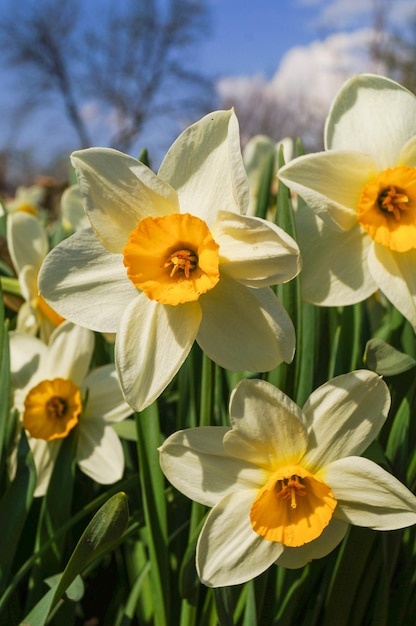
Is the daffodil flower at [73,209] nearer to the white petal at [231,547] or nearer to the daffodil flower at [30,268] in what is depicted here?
the daffodil flower at [30,268]

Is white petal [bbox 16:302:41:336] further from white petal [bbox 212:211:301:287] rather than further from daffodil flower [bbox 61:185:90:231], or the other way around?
white petal [bbox 212:211:301:287]

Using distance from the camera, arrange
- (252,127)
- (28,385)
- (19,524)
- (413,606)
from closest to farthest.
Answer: (19,524)
(413,606)
(28,385)
(252,127)

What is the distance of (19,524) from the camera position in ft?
3.34

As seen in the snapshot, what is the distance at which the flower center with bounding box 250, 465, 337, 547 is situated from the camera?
0.82 meters

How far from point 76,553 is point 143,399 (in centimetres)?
21

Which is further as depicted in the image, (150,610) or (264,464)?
(150,610)

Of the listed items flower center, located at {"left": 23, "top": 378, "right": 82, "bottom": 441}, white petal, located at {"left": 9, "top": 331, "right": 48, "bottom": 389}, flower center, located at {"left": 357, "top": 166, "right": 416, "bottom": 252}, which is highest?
flower center, located at {"left": 357, "top": 166, "right": 416, "bottom": 252}

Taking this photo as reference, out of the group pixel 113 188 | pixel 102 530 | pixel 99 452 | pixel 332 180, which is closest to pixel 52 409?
pixel 99 452

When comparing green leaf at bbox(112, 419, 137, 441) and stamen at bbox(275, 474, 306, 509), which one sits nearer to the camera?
stamen at bbox(275, 474, 306, 509)

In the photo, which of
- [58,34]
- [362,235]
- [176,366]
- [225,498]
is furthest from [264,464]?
[58,34]

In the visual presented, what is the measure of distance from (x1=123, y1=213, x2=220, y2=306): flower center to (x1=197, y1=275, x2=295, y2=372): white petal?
0.04 m

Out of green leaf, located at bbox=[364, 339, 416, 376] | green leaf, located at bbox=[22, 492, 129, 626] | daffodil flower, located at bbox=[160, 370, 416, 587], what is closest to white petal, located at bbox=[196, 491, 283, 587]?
daffodil flower, located at bbox=[160, 370, 416, 587]

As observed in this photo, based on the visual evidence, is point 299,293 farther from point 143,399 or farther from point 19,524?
point 19,524

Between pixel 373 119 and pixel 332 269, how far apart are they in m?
0.22
